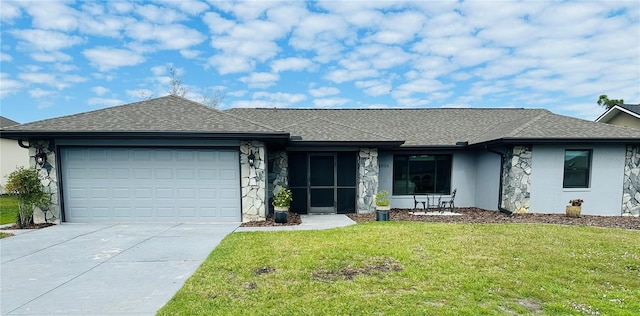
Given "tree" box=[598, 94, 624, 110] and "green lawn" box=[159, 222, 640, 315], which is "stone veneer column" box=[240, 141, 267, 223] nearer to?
"green lawn" box=[159, 222, 640, 315]

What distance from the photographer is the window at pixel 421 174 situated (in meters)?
11.2

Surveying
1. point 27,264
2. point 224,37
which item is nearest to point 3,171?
point 224,37

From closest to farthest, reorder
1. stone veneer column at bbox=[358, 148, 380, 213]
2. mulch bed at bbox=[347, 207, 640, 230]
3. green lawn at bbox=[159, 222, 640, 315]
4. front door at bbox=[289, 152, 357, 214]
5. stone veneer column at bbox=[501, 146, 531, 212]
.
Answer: green lawn at bbox=[159, 222, 640, 315]
mulch bed at bbox=[347, 207, 640, 230]
stone veneer column at bbox=[501, 146, 531, 212]
stone veneer column at bbox=[358, 148, 380, 213]
front door at bbox=[289, 152, 357, 214]

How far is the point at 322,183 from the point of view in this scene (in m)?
10.2

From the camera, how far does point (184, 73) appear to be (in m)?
24.3

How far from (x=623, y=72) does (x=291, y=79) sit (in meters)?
20.4

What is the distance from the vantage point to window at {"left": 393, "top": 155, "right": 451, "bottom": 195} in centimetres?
1125

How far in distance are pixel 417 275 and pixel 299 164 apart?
6524 mm

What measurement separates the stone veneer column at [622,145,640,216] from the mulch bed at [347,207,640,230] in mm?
467

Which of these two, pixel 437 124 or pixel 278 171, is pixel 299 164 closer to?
pixel 278 171

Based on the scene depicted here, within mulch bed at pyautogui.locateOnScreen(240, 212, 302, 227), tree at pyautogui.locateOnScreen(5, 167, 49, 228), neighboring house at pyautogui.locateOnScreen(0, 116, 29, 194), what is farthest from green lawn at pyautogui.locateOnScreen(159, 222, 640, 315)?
neighboring house at pyautogui.locateOnScreen(0, 116, 29, 194)

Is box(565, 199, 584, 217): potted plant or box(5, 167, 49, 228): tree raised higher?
box(5, 167, 49, 228): tree

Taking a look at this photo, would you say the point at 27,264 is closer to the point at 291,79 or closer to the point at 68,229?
the point at 68,229

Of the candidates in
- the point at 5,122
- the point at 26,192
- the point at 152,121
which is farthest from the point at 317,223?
the point at 5,122
